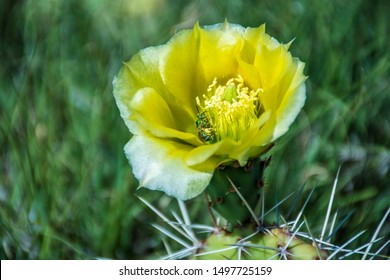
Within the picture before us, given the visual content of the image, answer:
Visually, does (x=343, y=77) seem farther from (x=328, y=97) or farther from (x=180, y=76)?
(x=180, y=76)

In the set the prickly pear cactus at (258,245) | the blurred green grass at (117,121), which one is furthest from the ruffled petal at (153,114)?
the blurred green grass at (117,121)

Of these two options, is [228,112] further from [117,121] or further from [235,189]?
[117,121]

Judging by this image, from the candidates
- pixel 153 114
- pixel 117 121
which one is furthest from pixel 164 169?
pixel 117 121

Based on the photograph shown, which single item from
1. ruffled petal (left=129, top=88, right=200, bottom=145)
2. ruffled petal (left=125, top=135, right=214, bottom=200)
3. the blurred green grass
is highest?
ruffled petal (left=129, top=88, right=200, bottom=145)

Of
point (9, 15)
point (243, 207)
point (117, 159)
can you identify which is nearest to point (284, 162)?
point (117, 159)

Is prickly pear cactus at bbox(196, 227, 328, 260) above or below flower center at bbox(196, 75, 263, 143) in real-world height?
below

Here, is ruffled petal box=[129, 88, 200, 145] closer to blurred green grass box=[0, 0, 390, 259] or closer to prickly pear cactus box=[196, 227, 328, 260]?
prickly pear cactus box=[196, 227, 328, 260]

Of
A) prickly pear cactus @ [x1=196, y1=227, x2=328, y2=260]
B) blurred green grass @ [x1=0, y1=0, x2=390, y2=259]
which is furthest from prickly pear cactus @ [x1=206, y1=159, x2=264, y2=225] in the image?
blurred green grass @ [x1=0, y1=0, x2=390, y2=259]

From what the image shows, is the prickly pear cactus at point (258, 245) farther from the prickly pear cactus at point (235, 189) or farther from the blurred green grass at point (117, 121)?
the blurred green grass at point (117, 121)
